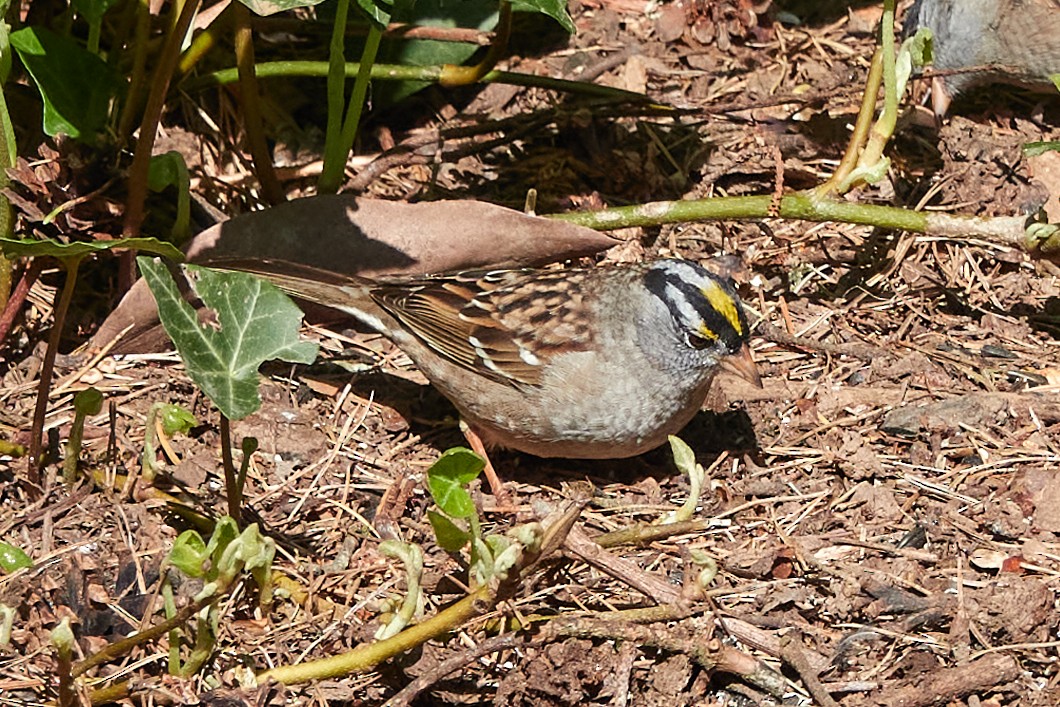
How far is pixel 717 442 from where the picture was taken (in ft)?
Answer: 14.0

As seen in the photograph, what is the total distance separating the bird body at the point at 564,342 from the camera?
13.2 ft

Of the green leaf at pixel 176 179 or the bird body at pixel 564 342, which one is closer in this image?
the bird body at pixel 564 342

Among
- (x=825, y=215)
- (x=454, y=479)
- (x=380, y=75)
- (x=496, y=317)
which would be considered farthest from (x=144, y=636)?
(x=825, y=215)

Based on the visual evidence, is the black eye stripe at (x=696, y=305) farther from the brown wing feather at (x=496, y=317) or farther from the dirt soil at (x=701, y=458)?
the dirt soil at (x=701, y=458)

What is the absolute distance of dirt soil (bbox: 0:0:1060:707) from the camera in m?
3.37

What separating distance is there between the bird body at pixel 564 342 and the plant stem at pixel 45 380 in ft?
2.70

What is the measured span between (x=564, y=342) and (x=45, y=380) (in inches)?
58.7

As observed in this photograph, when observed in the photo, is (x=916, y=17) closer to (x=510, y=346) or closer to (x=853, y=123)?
(x=853, y=123)

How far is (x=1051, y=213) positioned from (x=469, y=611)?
286 cm

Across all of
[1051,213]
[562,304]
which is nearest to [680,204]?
[562,304]

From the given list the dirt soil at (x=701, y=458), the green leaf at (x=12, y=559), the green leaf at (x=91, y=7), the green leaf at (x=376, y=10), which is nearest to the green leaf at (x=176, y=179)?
the dirt soil at (x=701, y=458)

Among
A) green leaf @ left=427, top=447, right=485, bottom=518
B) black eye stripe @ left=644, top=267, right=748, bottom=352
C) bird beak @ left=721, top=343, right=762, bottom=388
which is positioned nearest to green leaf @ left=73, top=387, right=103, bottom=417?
green leaf @ left=427, top=447, right=485, bottom=518

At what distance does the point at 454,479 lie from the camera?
3289 mm

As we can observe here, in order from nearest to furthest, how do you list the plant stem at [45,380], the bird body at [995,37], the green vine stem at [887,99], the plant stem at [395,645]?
the plant stem at [395,645] → the plant stem at [45,380] → the green vine stem at [887,99] → the bird body at [995,37]
